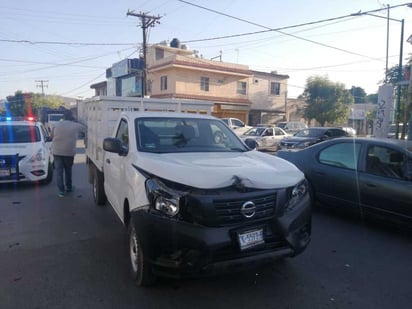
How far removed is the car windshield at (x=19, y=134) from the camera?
8898mm

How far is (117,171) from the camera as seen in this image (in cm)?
471

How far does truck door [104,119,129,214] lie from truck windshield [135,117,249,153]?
0.28 metres

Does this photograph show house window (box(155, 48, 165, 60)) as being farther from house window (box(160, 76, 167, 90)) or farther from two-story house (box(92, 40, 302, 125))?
house window (box(160, 76, 167, 90))

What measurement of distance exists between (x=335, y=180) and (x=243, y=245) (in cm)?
338

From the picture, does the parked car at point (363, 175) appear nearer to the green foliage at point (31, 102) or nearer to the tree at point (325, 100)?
the tree at point (325, 100)

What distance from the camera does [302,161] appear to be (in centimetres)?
669

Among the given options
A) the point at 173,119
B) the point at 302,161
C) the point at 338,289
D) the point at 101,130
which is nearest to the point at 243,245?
the point at 338,289

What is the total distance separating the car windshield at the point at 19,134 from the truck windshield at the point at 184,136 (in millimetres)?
5690

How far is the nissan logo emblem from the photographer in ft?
10.5

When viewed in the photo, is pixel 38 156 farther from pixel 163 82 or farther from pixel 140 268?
pixel 163 82

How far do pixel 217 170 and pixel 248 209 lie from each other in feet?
1.55

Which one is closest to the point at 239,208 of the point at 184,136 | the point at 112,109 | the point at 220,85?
the point at 184,136

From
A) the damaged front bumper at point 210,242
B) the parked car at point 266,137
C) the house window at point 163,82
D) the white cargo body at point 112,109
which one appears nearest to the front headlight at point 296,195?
the damaged front bumper at point 210,242

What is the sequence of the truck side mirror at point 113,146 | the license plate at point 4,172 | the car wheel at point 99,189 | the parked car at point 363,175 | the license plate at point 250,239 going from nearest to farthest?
the license plate at point 250,239, the truck side mirror at point 113,146, the parked car at point 363,175, the car wheel at point 99,189, the license plate at point 4,172
